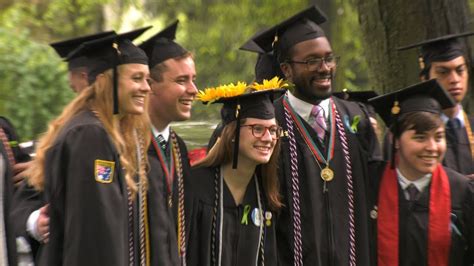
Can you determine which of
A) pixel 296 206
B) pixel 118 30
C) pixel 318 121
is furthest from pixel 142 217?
pixel 118 30

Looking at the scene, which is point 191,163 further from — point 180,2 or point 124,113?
point 180,2

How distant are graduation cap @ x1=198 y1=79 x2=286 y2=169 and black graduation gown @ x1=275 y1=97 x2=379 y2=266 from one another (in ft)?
0.89

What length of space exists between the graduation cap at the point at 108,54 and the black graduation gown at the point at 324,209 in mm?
1254

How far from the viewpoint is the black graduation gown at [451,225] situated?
5113 millimetres

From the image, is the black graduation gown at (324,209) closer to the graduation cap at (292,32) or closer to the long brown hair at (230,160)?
the long brown hair at (230,160)

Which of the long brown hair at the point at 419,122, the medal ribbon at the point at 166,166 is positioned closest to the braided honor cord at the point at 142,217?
the medal ribbon at the point at 166,166

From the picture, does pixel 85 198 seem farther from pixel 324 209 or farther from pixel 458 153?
pixel 458 153

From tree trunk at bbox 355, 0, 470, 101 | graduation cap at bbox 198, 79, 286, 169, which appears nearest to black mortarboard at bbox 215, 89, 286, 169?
graduation cap at bbox 198, 79, 286, 169

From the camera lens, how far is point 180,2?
2200 cm

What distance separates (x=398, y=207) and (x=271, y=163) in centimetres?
83

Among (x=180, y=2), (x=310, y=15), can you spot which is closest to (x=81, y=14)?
(x=180, y=2)

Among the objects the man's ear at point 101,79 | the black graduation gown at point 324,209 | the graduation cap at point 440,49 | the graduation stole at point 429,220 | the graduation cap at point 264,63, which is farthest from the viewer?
the graduation cap at point 264,63

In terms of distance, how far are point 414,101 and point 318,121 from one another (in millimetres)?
621

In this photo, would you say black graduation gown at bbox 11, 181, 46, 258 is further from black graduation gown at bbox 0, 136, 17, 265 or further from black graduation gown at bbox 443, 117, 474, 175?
black graduation gown at bbox 443, 117, 474, 175
